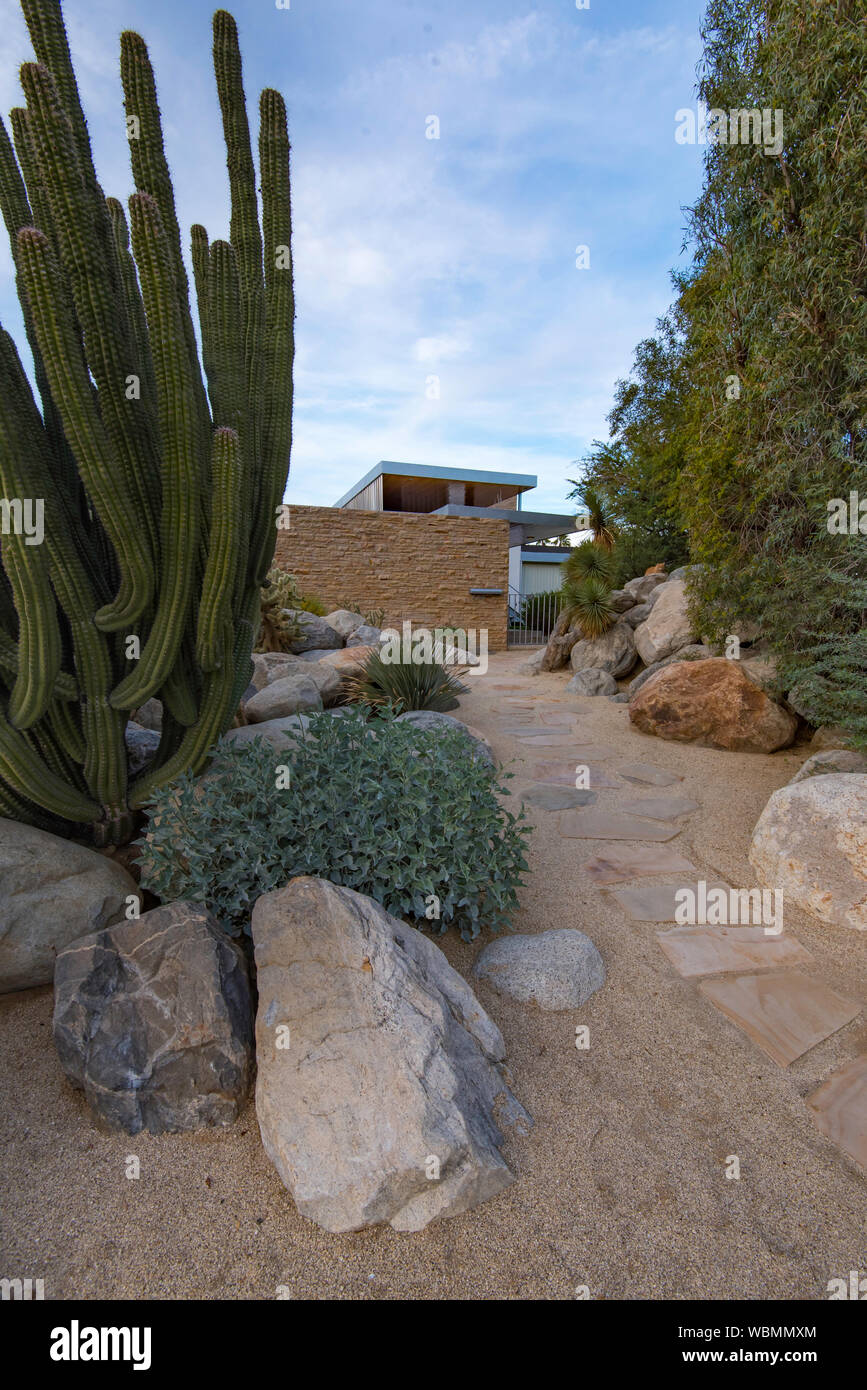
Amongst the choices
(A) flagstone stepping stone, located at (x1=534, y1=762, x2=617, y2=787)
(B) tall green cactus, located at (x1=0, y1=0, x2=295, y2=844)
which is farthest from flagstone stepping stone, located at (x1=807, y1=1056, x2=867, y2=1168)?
(A) flagstone stepping stone, located at (x1=534, y1=762, x2=617, y2=787)

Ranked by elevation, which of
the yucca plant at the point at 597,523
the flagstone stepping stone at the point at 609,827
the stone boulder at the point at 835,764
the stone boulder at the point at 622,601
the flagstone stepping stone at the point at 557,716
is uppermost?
the yucca plant at the point at 597,523

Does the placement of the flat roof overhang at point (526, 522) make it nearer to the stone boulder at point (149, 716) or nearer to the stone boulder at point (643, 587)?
the stone boulder at point (643, 587)

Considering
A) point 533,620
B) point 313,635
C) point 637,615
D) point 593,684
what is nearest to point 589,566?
point 637,615

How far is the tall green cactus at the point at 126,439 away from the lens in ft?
7.34

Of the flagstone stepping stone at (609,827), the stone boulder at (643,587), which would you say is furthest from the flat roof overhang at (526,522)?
the flagstone stepping stone at (609,827)

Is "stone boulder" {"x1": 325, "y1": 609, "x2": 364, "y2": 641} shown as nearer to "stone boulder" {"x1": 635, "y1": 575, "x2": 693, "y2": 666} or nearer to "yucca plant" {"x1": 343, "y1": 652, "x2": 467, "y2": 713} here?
"yucca plant" {"x1": 343, "y1": 652, "x2": 467, "y2": 713}

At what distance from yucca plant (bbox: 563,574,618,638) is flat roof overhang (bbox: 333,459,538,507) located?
1249cm

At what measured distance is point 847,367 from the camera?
14.9 feet

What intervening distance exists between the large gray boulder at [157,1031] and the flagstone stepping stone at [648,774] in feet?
12.8

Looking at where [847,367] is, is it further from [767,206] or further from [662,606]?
[662,606]

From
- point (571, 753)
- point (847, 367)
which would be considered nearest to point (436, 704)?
point (571, 753)

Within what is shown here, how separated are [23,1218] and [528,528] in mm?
23009

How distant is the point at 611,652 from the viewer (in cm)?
942
